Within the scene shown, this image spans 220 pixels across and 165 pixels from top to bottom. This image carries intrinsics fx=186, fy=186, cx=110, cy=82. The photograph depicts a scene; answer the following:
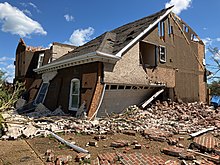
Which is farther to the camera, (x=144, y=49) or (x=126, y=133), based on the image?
(x=144, y=49)

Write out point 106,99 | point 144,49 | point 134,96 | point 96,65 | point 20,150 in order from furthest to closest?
point 144,49 → point 134,96 → point 106,99 → point 96,65 → point 20,150

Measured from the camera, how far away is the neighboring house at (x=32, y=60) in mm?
15842

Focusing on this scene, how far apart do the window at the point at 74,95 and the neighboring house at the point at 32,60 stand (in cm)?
501

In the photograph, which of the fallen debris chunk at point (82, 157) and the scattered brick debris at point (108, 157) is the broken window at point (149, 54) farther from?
the fallen debris chunk at point (82, 157)

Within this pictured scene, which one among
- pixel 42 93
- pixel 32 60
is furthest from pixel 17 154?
pixel 32 60

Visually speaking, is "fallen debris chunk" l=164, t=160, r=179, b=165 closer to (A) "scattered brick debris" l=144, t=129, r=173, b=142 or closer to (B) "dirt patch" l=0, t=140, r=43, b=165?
(A) "scattered brick debris" l=144, t=129, r=173, b=142

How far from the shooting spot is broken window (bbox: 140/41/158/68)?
13086mm

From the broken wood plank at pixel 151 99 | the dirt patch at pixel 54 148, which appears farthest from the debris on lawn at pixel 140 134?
the broken wood plank at pixel 151 99

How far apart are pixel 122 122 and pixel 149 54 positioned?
642 centimetres

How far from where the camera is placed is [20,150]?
520cm

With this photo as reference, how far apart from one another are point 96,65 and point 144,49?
5563mm

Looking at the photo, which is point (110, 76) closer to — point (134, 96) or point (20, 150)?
point (134, 96)

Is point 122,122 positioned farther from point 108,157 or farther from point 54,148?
point 108,157

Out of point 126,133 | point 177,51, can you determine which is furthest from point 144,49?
→ point 126,133
